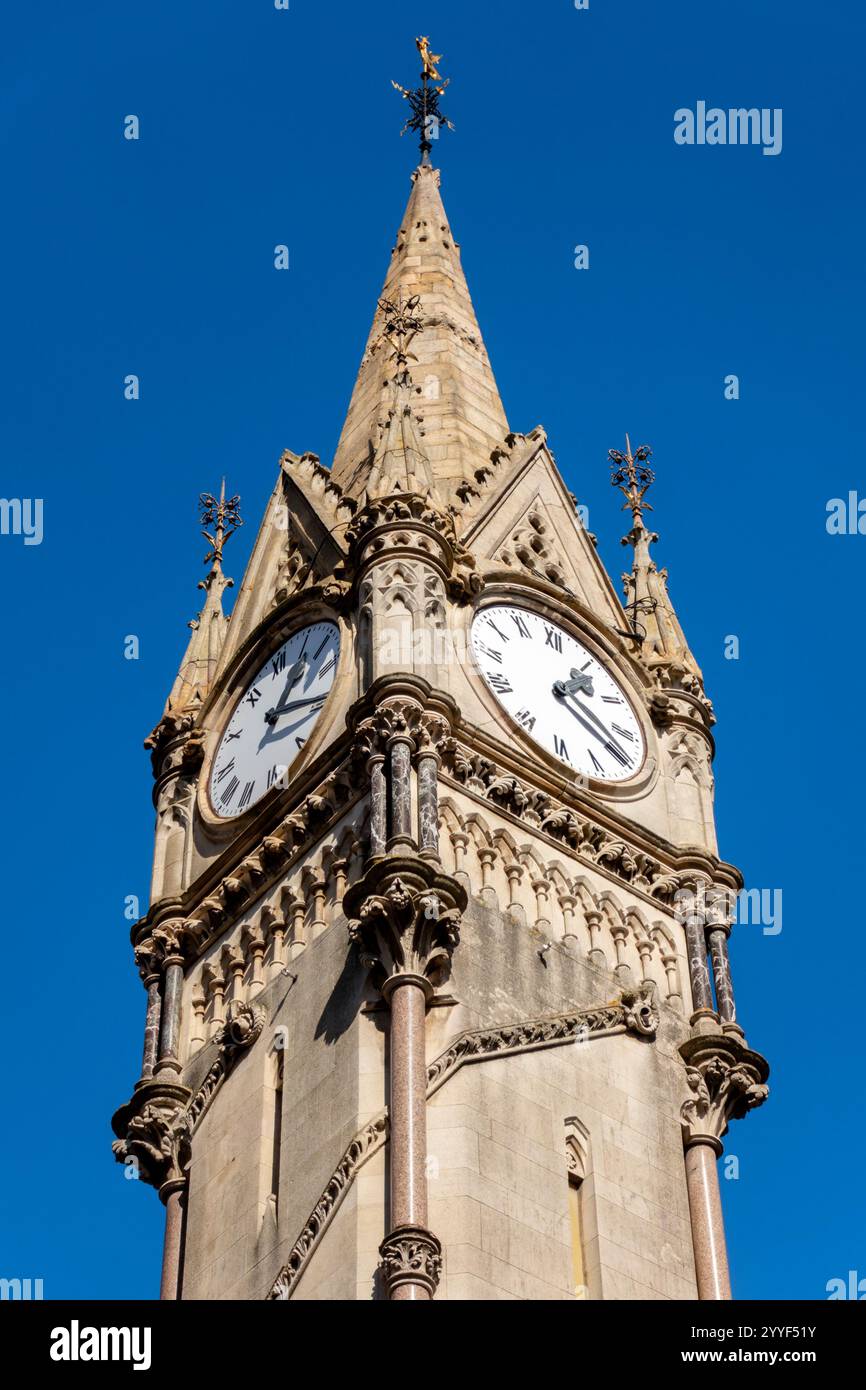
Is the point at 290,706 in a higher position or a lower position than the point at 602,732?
higher

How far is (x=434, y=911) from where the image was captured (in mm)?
38375

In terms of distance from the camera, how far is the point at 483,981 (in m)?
39.3

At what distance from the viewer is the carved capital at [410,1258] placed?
34.5 metres

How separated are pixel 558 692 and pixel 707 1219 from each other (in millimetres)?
9616

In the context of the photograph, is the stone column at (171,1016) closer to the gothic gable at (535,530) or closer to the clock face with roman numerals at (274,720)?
the clock face with roman numerals at (274,720)

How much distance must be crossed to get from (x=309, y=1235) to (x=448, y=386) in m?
19.3

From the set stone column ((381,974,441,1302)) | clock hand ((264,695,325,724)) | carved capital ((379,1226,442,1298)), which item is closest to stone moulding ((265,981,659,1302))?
stone column ((381,974,441,1302))

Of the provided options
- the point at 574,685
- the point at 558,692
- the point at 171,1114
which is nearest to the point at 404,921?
the point at 171,1114

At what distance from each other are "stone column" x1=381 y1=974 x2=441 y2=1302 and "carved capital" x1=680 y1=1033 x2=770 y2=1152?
4.89m

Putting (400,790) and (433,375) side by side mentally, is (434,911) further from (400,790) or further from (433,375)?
(433,375)

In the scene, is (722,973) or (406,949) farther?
(722,973)

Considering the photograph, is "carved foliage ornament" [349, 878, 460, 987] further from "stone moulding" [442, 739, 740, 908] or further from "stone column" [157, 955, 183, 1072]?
"stone column" [157, 955, 183, 1072]
